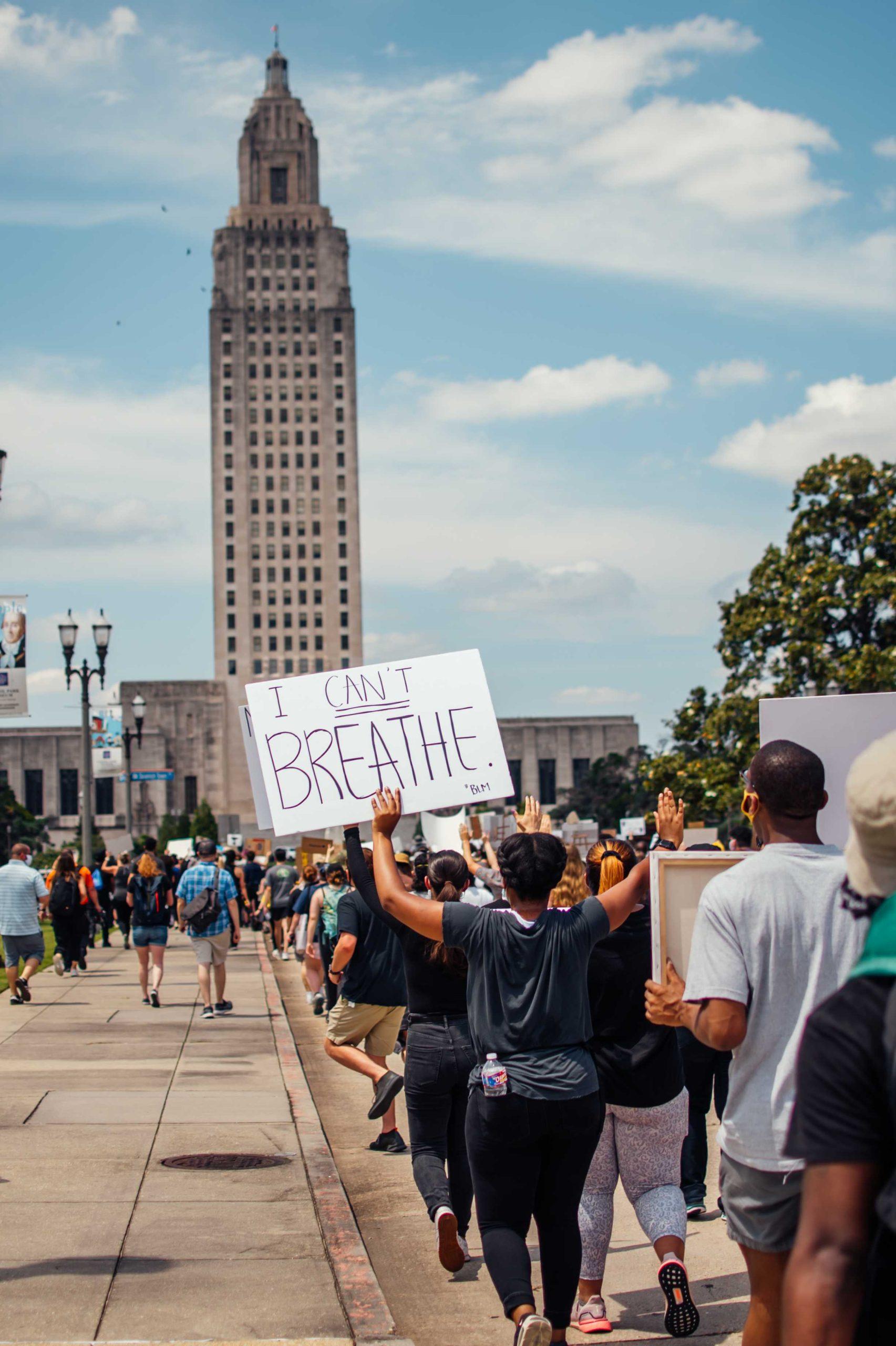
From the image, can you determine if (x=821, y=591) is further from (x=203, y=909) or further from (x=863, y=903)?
(x=863, y=903)

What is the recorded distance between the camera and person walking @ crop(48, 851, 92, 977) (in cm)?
1970

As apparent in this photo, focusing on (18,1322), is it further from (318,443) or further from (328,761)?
(318,443)

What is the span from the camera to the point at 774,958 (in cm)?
383

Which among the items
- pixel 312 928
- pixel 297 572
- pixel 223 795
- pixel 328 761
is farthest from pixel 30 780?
pixel 328 761

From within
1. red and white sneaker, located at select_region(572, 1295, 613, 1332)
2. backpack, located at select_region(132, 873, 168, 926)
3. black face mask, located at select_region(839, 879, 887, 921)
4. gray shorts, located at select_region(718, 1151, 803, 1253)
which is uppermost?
black face mask, located at select_region(839, 879, 887, 921)

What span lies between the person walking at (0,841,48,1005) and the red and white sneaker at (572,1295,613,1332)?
11521mm

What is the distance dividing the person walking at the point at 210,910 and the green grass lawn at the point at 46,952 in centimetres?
212

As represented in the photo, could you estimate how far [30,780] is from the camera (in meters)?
142

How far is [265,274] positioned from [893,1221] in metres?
134

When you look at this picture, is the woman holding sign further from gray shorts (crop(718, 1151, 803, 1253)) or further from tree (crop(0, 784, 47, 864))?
tree (crop(0, 784, 47, 864))

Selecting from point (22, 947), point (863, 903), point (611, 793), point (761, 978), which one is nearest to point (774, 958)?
point (761, 978)

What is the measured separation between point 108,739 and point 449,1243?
35.0 metres

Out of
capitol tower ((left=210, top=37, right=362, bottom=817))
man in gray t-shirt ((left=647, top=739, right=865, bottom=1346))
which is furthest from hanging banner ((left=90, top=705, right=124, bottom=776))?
capitol tower ((left=210, top=37, right=362, bottom=817))

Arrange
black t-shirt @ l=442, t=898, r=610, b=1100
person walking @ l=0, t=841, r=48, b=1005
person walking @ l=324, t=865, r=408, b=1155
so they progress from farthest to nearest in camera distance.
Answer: person walking @ l=0, t=841, r=48, b=1005 < person walking @ l=324, t=865, r=408, b=1155 < black t-shirt @ l=442, t=898, r=610, b=1100
